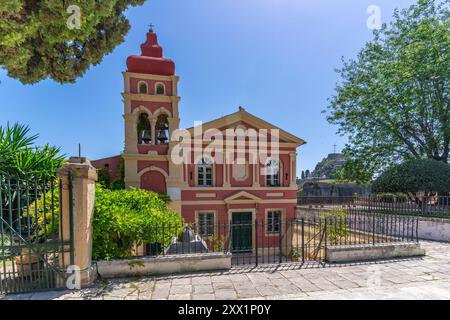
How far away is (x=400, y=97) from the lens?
16.3m

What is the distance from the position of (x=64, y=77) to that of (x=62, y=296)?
236 inches

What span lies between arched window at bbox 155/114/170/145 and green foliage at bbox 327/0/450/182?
1524 centimetres

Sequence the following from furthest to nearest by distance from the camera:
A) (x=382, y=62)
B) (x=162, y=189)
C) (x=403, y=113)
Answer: (x=382, y=62)
(x=403, y=113)
(x=162, y=189)

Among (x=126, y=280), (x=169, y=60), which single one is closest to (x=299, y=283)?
(x=126, y=280)

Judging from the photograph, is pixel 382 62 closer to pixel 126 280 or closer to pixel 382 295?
pixel 382 295

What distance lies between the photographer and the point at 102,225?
4828 millimetres

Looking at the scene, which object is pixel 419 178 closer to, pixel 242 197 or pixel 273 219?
pixel 273 219

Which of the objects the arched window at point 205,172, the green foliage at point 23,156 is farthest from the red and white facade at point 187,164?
the green foliage at point 23,156

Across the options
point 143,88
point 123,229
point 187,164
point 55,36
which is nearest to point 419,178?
point 187,164

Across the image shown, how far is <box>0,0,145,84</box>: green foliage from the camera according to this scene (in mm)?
4469

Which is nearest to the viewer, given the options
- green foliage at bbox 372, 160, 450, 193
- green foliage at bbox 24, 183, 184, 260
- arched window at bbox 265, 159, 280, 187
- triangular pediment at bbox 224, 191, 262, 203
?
green foliage at bbox 24, 183, 184, 260

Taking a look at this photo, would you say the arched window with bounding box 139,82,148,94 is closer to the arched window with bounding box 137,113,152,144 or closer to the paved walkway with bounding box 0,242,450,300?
the arched window with bounding box 137,113,152,144

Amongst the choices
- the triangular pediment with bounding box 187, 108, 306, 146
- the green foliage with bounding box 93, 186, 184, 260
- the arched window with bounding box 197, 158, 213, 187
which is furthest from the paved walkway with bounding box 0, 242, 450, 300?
the triangular pediment with bounding box 187, 108, 306, 146

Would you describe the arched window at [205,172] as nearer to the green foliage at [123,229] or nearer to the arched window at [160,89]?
the arched window at [160,89]
